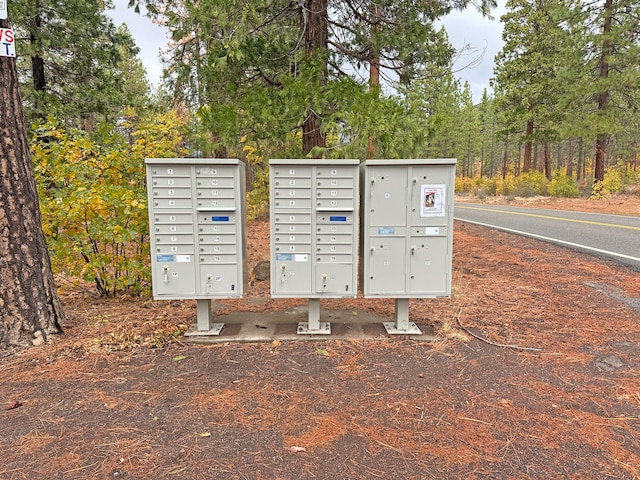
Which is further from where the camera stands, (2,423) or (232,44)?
(232,44)

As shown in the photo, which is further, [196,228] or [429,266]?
[429,266]

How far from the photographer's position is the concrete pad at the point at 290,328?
397cm

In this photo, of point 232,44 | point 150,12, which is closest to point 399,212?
point 232,44

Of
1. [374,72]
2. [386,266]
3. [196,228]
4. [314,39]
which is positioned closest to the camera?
[196,228]

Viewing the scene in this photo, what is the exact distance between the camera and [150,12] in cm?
645

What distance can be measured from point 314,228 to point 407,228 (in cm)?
92

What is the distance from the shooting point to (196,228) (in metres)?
3.91

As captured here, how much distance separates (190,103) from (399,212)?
430 centimetres

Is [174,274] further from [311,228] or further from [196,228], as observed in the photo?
[311,228]

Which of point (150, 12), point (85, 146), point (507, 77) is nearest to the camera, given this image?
point (85, 146)

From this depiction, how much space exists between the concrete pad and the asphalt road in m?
4.84

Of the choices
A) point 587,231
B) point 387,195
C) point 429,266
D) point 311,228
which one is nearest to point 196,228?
point 311,228

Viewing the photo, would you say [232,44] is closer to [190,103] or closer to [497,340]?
[190,103]

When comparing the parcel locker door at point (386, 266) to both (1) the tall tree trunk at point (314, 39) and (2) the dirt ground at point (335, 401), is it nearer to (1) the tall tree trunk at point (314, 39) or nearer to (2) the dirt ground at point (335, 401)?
(2) the dirt ground at point (335, 401)
